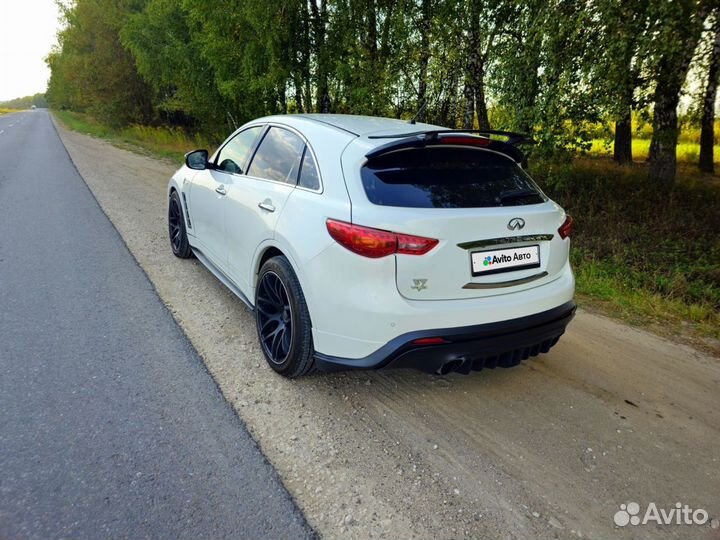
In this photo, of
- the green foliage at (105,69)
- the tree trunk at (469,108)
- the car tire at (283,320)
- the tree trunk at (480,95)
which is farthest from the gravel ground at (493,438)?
the green foliage at (105,69)

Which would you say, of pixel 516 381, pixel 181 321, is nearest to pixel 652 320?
pixel 516 381

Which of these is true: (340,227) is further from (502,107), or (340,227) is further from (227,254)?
(502,107)

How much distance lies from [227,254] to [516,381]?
95.7 inches

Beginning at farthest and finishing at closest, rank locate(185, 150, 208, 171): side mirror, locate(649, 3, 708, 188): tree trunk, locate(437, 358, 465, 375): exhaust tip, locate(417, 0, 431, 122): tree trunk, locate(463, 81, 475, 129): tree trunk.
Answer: locate(463, 81, 475, 129): tree trunk
locate(417, 0, 431, 122): tree trunk
locate(649, 3, 708, 188): tree trunk
locate(185, 150, 208, 171): side mirror
locate(437, 358, 465, 375): exhaust tip

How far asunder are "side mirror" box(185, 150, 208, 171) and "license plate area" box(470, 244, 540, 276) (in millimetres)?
2970

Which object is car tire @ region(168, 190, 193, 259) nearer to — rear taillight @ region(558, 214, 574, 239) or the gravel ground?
the gravel ground

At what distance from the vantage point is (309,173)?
290cm

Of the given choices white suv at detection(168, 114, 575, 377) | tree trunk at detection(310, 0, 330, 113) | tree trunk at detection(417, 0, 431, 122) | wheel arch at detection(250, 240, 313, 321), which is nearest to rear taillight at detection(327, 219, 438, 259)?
white suv at detection(168, 114, 575, 377)

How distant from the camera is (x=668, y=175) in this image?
8492mm

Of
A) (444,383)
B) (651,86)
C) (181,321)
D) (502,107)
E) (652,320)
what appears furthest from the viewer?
(502,107)

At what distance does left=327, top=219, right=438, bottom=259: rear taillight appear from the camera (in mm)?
2344

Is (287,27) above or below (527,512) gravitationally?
above

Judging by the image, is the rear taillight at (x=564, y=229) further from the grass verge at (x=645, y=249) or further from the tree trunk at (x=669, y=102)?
the tree trunk at (x=669, y=102)

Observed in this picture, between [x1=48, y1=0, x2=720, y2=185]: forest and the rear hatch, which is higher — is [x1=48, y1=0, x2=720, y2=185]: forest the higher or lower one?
the higher one
